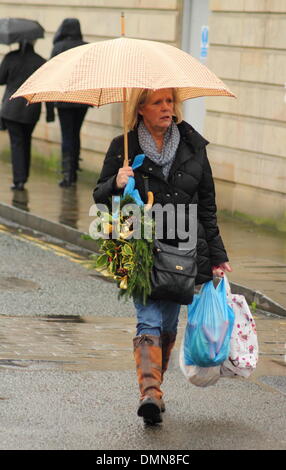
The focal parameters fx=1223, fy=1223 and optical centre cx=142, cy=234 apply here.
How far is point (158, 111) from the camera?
20.7 ft

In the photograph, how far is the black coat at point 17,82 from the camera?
15.5 m

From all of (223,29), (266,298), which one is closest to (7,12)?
(223,29)

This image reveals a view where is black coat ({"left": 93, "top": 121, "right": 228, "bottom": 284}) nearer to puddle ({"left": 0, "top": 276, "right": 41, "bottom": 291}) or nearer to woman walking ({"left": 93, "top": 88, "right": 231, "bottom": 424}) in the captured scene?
woman walking ({"left": 93, "top": 88, "right": 231, "bottom": 424})

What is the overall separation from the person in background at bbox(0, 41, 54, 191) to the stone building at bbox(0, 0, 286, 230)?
1.71 meters

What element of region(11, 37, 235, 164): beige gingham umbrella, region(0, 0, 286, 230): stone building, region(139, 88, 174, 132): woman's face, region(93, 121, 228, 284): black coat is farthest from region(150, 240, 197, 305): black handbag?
region(0, 0, 286, 230): stone building

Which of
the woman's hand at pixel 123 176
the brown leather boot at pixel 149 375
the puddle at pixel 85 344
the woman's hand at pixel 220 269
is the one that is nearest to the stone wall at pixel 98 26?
the puddle at pixel 85 344

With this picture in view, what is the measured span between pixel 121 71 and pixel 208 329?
1379 mm

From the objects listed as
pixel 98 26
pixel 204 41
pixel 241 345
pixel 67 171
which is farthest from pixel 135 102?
pixel 98 26

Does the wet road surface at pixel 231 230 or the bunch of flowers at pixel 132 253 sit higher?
the bunch of flowers at pixel 132 253

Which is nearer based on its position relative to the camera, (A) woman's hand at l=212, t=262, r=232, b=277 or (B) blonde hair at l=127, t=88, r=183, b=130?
(B) blonde hair at l=127, t=88, r=183, b=130

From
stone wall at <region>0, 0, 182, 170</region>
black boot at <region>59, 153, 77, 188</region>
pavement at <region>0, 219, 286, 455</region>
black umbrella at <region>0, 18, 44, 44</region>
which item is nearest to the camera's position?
pavement at <region>0, 219, 286, 455</region>

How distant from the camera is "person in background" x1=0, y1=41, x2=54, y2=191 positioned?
50.8 feet

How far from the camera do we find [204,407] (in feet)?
21.6

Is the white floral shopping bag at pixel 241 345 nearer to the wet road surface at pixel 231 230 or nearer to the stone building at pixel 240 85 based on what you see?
the wet road surface at pixel 231 230
